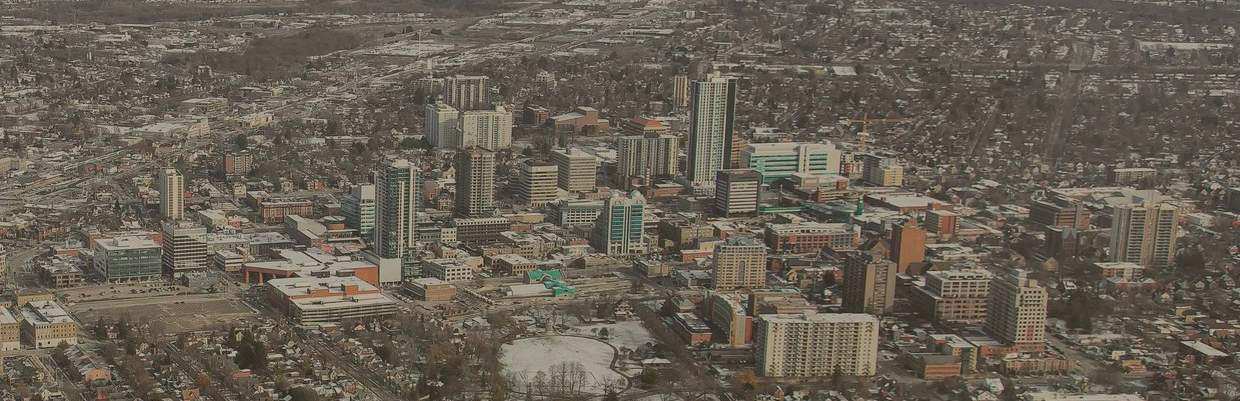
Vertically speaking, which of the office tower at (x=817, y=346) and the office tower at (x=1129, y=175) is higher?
the office tower at (x=1129, y=175)

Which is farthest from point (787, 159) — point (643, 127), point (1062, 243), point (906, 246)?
point (906, 246)

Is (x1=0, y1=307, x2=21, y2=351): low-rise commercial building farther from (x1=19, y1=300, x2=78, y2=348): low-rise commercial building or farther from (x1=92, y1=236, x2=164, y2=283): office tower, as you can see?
(x1=92, y1=236, x2=164, y2=283): office tower

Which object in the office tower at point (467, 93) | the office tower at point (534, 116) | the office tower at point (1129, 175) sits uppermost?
the office tower at point (1129, 175)

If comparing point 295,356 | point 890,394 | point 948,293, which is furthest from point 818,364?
point 295,356

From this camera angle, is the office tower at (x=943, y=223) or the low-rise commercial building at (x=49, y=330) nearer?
the low-rise commercial building at (x=49, y=330)

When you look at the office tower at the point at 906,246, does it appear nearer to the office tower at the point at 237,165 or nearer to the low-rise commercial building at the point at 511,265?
the low-rise commercial building at the point at 511,265

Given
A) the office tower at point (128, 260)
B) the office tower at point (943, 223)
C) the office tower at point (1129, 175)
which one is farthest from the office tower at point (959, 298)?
the office tower at point (128, 260)

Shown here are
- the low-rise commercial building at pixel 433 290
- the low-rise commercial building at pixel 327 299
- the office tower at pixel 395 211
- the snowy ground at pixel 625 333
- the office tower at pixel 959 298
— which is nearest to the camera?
the snowy ground at pixel 625 333
